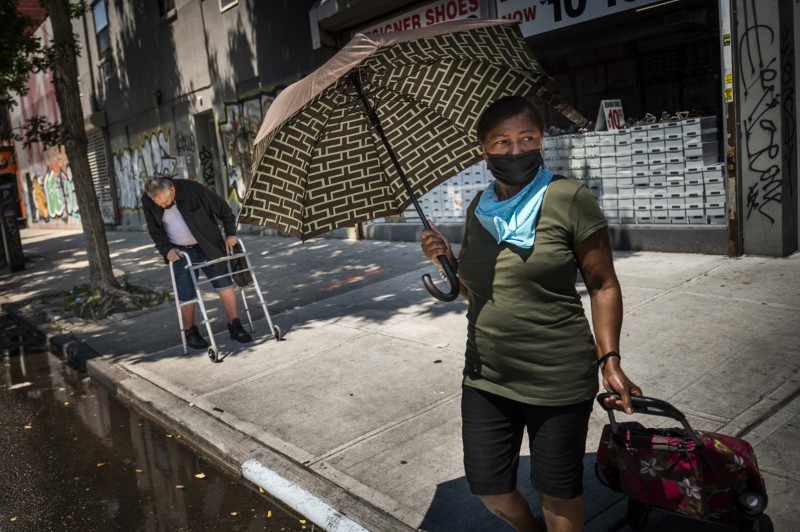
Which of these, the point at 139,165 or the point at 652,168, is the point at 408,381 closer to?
the point at 652,168

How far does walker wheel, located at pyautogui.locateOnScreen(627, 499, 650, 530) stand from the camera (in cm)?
287

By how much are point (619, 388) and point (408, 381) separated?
9.71 feet

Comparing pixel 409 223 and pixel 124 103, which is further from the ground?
pixel 124 103

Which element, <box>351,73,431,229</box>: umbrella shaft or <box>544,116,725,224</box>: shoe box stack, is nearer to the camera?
<box>351,73,431,229</box>: umbrella shaft

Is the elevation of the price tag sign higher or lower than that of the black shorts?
higher

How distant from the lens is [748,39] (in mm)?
6656

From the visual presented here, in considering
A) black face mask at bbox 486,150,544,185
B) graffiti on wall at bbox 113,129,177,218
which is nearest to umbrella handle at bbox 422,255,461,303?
black face mask at bbox 486,150,544,185

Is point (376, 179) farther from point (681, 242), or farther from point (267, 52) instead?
point (267, 52)

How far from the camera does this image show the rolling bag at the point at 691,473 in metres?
2.49

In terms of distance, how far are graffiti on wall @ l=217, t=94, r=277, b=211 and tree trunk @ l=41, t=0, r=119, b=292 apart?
16.7ft

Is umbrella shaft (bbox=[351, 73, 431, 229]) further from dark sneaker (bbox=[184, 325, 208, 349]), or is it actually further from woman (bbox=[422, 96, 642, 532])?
dark sneaker (bbox=[184, 325, 208, 349])

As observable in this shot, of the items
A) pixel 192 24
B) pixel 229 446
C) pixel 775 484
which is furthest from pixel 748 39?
pixel 192 24

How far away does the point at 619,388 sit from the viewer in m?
2.25

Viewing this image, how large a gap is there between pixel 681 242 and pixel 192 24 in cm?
1346
